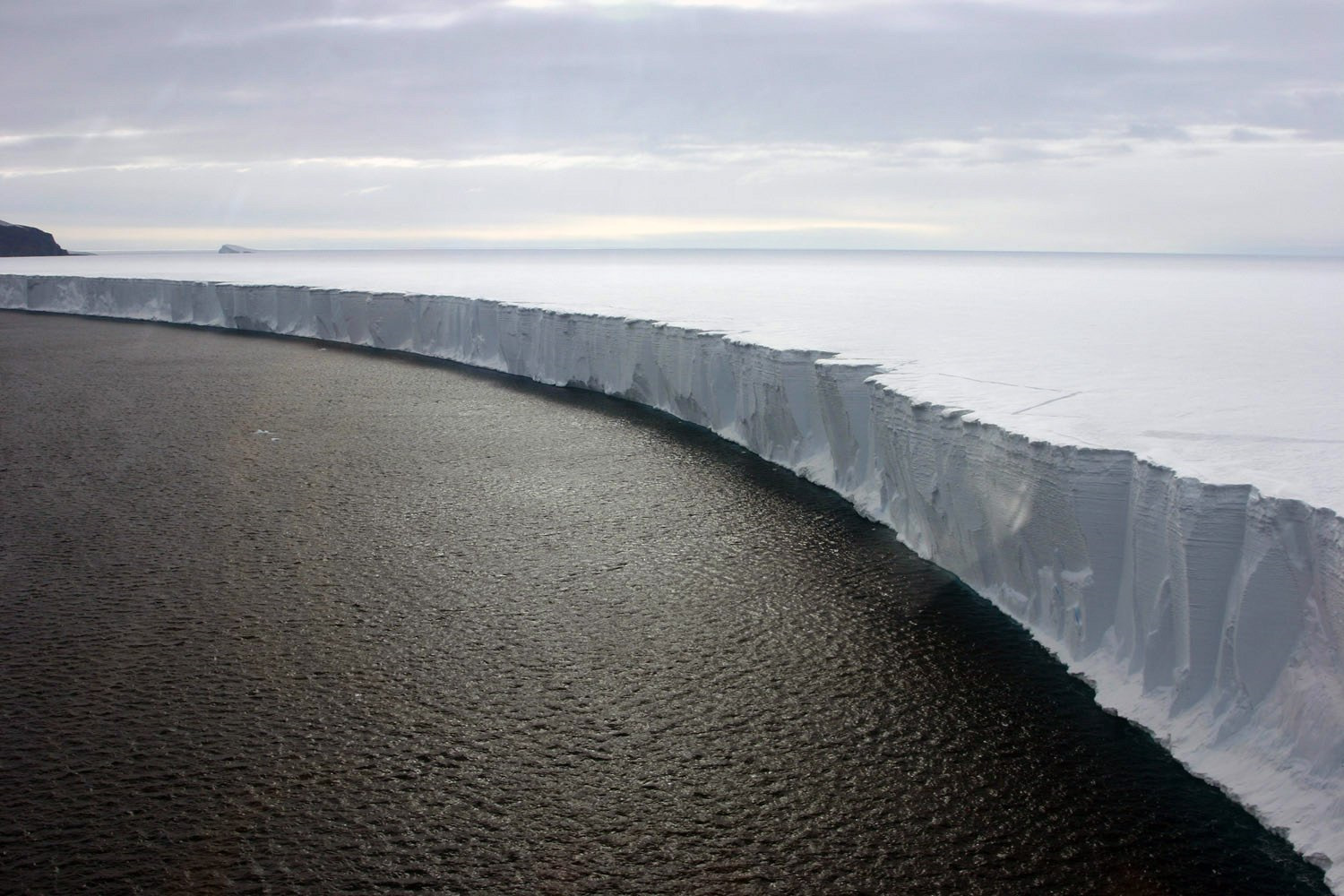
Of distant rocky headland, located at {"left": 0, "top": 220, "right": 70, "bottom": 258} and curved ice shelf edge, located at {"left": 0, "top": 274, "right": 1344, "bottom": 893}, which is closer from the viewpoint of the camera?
curved ice shelf edge, located at {"left": 0, "top": 274, "right": 1344, "bottom": 893}

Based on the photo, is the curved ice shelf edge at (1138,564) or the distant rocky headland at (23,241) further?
the distant rocky headland at (23,241)

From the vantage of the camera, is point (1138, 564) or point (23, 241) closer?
point (1138, 564)

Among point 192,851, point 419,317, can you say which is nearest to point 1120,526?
point 192,851

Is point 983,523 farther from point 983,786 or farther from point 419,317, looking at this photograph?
point 419,317
